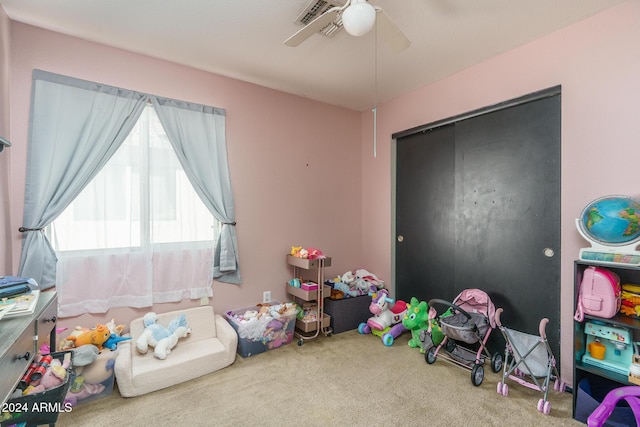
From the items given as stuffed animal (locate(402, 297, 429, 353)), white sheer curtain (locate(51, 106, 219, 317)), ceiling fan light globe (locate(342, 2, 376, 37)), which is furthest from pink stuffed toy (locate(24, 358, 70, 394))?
stuffed animal (locate(402, 297, 429, 353))

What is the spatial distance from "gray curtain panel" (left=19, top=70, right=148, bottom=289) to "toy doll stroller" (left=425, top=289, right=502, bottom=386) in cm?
304

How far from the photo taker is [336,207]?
3.94 meters

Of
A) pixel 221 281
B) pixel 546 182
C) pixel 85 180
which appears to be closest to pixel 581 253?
pixel 546 182

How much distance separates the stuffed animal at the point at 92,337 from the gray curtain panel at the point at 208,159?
966mm

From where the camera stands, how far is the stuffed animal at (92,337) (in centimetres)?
221

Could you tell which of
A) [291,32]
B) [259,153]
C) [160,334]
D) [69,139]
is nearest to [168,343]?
[160,334]

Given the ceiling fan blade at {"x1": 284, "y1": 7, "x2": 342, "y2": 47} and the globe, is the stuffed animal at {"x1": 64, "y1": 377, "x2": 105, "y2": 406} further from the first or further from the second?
the globe

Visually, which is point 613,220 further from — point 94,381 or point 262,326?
point 94,381

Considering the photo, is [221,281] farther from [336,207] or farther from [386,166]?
[386,166]

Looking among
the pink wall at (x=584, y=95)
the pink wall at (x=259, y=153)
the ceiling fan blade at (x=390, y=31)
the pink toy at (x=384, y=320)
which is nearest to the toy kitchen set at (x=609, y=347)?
the pink wall at (x=584, y=95)

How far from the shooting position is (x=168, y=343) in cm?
245

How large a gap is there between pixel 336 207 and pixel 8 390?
3.21 metres

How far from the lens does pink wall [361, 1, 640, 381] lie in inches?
79.7

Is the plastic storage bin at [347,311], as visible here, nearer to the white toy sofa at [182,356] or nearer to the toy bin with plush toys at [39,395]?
the white toy sofa at [182,356]
